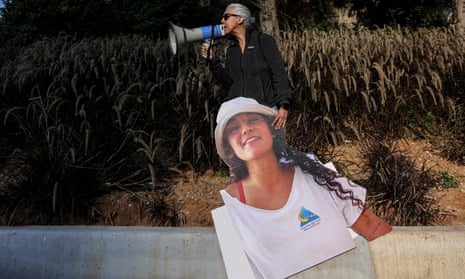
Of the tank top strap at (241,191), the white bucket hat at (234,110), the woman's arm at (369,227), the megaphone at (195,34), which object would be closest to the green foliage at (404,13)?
the megaphone at (195,34)

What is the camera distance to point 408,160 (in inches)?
177

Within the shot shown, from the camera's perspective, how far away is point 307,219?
11.3 ft

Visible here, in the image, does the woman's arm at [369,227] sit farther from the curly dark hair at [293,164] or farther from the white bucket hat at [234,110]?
the white bucket hat at [234,110]

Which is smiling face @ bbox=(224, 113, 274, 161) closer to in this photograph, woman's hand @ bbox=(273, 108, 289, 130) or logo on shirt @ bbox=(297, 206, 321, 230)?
woman's hand @ bbox=(273, 108, 289, 130)

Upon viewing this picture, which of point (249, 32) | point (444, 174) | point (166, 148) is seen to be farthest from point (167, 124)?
point (444, 174)

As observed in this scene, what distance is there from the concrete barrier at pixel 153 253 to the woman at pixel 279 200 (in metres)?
0.18

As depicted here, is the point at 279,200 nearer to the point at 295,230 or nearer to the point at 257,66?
the point at 295,230

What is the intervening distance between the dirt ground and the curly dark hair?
76cm

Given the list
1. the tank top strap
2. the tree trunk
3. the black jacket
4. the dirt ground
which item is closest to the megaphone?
the black jacket

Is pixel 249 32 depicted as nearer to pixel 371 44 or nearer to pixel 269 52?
pixel 269 52

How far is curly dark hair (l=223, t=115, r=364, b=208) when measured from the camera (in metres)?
3.63

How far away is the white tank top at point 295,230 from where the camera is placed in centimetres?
336

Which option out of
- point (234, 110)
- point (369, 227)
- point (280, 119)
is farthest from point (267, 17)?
point (369, 227)

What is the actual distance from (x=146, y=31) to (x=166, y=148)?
691cm
